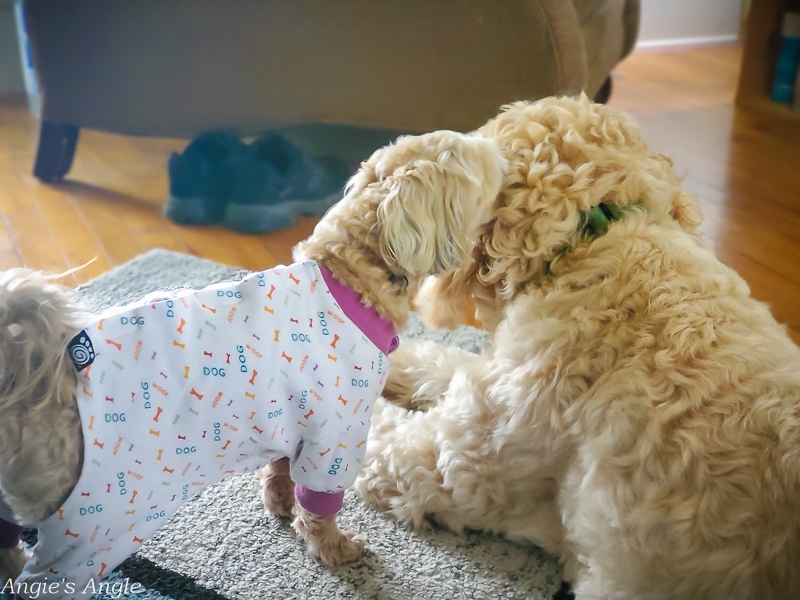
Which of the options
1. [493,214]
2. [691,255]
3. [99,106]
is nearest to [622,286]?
[691,255]

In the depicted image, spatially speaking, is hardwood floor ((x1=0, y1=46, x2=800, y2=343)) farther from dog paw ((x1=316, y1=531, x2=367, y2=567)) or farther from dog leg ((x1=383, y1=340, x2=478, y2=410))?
dog paw ((x1=316, y1=531, x2=367, y2=567))

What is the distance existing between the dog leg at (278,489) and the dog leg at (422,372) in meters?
0.40

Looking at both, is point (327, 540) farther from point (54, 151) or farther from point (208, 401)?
point (54, 151)

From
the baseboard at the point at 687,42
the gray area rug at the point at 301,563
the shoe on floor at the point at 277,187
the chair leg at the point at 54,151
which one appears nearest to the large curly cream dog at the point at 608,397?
the gray area rug at the point at 301,563

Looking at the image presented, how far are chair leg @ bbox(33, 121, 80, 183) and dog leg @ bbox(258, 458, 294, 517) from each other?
1.89 meters

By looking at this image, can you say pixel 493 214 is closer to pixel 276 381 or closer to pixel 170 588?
pixel 276 381

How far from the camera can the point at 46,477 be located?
93cm

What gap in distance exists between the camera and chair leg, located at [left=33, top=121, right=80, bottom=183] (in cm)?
272

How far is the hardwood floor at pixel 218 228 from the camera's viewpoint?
2262mm

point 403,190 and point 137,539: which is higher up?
point 403,190

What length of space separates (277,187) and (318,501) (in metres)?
1.49

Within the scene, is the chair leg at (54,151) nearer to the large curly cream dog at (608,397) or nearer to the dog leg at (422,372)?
the dog leg at (422,372)

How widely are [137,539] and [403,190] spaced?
24.3 inches

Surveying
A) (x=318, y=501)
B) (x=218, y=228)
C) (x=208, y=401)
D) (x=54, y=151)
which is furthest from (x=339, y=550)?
(x=54, y=151)
